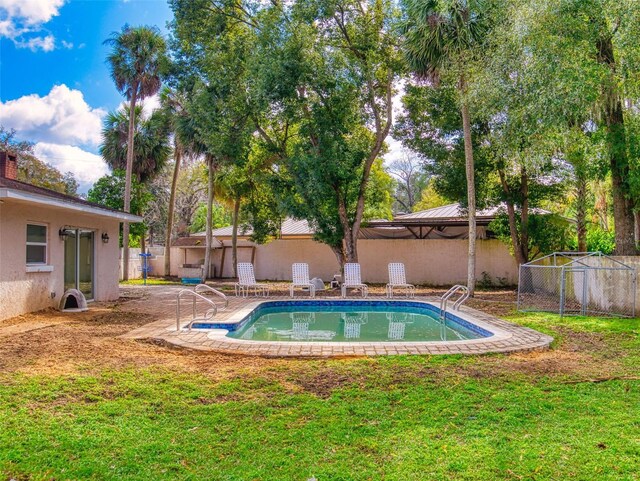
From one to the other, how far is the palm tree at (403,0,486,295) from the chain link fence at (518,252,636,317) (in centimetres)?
223

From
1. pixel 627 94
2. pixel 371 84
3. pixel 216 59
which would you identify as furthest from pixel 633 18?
pixel 216 59

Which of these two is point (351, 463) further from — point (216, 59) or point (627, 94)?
point (216, 59)

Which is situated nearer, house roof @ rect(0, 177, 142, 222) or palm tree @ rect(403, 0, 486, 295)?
house roof @ rect(0, 177, 142, 222)

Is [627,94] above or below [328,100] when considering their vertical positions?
below

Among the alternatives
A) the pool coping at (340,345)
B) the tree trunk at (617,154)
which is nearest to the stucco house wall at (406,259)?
the tree trunk at (617,154)

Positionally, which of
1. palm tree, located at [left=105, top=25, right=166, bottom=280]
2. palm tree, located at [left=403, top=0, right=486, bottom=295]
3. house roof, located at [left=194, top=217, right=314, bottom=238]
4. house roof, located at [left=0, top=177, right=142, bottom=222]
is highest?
palm tree, located at [left=105, top=25, right=166, bottom=280]

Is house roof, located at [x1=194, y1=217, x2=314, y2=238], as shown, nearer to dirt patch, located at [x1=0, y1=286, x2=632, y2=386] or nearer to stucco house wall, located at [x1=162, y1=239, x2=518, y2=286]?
stucco house wall, located at [x1=162, y1=239, x2=518, y2=286]

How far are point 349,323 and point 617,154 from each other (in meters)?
6.62

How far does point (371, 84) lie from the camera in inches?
567

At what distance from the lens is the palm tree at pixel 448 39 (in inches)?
447

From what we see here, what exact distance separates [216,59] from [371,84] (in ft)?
16.0

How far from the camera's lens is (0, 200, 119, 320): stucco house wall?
852 cm

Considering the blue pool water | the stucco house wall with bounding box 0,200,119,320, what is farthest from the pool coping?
the stucco house wall with bounding box 0,200,119,320

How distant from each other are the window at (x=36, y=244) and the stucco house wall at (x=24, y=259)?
79 mm
